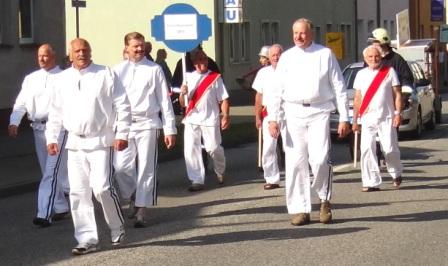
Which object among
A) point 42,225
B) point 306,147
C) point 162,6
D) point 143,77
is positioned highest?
point 162,6

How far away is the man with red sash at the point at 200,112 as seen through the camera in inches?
567

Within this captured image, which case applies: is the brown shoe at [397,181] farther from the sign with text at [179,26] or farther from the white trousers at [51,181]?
the sign with text at [179,26]

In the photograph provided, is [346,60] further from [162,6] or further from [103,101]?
[103,101]

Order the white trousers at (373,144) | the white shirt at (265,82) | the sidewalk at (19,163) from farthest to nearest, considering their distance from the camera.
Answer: the sidewalk at (19,163) → the white shirt at (265,82) → the white trousers at (373,144)

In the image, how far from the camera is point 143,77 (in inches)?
443

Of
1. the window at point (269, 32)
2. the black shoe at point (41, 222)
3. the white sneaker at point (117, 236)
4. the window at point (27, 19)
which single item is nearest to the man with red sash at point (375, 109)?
the black shoe at point (41, 222)

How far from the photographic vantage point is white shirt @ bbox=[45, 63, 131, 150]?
948 centimetres

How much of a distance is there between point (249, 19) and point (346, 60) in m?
13.4

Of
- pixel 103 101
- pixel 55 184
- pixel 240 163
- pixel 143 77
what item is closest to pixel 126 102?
pixel 103 101

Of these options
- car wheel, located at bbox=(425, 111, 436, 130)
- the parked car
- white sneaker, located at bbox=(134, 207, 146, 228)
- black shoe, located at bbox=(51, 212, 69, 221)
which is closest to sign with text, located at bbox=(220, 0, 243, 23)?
the parked car

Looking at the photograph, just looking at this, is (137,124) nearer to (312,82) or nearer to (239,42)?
(312,82)

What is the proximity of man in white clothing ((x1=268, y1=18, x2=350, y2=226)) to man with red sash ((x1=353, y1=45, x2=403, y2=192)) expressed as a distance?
9.33 feet

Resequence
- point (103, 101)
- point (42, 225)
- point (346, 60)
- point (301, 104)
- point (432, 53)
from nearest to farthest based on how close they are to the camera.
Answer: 1. point (103, 101)
2. point (301, 104)
3. point (42, 225)
4. point (432, 53)
5. point (346, 60)

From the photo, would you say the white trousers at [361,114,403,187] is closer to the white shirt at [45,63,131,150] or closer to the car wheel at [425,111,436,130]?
the white shirt at [45,63,131,150]
